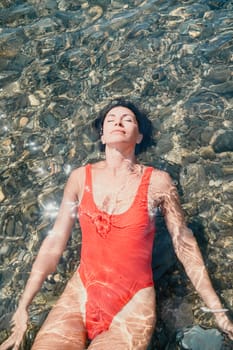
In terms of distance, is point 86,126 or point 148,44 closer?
point 86,126

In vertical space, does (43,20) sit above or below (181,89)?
above

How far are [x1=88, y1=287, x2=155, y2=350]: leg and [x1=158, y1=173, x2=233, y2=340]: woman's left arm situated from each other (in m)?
0.48

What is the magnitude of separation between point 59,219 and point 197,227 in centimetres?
163

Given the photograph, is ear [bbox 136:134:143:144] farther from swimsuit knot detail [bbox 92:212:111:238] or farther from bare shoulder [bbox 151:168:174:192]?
swimsuit knot detail [bbox 92:212:111:238]

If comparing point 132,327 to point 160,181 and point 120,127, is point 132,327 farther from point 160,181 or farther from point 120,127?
point 120,127

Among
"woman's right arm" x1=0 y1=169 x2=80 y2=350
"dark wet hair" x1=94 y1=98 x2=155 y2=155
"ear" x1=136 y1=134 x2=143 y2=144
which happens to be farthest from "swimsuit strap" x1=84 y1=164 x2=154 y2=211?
"dark wet hair" x1=94 y1=98 x2=155 y2=155

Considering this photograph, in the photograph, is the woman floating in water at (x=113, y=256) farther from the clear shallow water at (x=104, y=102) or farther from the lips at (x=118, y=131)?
the clear shallow water at (x=104, y=102)

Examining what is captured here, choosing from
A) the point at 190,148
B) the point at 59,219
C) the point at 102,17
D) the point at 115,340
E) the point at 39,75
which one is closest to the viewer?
the point at 115,340

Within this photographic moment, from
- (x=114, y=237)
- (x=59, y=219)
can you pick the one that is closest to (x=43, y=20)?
(x=59, y=219)

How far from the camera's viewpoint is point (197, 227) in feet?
18.1

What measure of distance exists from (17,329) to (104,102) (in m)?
3.64

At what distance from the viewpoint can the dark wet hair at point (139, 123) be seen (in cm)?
598

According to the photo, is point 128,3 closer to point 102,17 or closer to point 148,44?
point 102,17

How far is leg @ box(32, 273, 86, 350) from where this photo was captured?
4.14m
